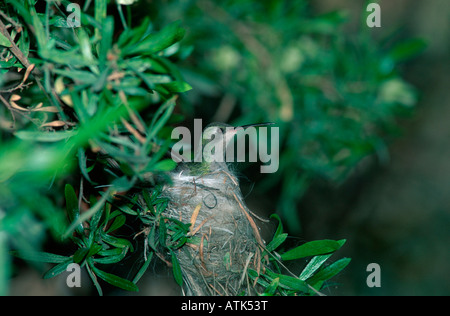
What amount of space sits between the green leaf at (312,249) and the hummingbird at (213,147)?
608 millimetres

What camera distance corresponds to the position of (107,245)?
1.21m

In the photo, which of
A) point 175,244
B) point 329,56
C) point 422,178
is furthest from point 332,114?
point 422,178

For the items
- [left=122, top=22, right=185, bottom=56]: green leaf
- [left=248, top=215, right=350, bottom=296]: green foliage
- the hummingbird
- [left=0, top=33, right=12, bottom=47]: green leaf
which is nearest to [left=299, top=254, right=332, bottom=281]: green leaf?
[left=248, top=215, right=350, bottom=296]: green foliage

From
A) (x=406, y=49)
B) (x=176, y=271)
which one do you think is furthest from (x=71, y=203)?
(x=406, y=49)

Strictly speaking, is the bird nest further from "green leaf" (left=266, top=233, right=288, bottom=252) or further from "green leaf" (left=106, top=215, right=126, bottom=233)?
"green leaf" (left=106, top=215, right=126, bottom=233)

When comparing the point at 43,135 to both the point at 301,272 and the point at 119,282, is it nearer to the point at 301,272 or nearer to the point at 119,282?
the point at 119,282

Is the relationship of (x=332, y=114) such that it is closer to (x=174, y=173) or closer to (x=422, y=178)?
(x=174, y=173)

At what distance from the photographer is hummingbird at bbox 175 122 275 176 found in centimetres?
176

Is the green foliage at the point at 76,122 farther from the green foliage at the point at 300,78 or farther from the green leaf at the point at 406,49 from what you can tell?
the green leaf at the point at 406,49

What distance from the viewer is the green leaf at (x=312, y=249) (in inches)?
45.0

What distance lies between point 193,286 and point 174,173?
50 cm

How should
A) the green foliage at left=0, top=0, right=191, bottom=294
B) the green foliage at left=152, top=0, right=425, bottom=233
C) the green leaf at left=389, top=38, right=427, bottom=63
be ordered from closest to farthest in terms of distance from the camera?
the green foliage at left=0, top=0, right=191, bottom=294, the green foliage at left=152, top=0, right=425, bottom=233, the green leaf at left=389, top=38, right=427, bottom=63

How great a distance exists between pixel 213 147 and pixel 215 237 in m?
0.69

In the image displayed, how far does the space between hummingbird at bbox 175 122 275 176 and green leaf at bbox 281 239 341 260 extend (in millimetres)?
608
